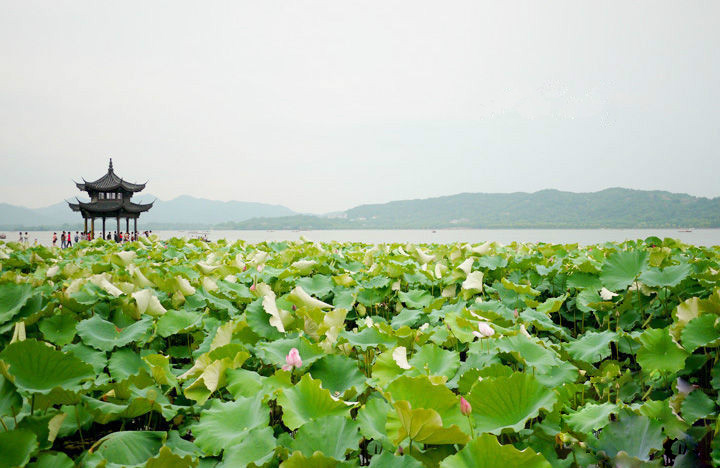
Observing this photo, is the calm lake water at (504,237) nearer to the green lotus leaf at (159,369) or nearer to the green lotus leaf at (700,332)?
the green lotus leaf at (159,369)

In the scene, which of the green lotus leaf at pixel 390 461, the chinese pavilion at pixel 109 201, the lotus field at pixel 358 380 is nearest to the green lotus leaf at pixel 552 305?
the lotus field at pixel 358 380

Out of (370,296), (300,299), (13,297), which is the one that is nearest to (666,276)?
(370,296)

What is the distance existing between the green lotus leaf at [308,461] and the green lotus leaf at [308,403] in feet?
0.57

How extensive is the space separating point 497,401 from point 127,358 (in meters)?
1.48

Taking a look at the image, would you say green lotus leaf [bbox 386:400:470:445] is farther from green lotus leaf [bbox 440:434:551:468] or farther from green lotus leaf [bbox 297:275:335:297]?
green lotus leaf [bbox 297:275:335:297]

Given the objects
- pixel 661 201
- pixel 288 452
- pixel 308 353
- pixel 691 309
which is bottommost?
pixel 288 452

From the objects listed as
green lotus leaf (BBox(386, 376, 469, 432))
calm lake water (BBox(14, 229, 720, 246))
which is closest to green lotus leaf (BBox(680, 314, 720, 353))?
green lotus leaf (BBox(386, 376, 469, 432))

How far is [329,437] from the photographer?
1.06 metres

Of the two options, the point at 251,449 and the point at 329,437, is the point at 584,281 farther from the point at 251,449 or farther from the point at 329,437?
the point at 251,449

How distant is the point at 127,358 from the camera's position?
5.78ft

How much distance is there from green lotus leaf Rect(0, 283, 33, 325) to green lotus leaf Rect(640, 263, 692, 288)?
10.4ft

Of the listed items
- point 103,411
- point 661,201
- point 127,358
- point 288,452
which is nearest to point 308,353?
point 288,452

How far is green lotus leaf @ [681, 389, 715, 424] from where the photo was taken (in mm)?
1368

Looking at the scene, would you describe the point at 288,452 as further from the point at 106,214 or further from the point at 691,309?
the point at 106,214
